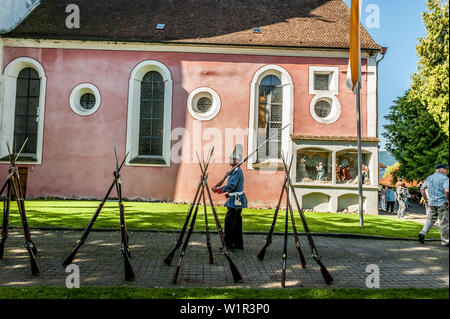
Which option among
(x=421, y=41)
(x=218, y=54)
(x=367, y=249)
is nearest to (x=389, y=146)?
(x=218, y=54)

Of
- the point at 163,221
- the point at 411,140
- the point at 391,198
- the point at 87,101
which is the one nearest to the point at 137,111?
the point at 87,101

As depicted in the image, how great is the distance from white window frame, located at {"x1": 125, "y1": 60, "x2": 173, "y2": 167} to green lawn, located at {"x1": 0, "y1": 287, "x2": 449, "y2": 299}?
12.7 meters

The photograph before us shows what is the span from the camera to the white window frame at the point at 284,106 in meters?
16.9

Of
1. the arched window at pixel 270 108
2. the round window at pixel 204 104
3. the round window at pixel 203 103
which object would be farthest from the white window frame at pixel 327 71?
the round window at pixel 204 104

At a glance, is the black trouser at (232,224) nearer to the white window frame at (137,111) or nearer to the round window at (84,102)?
the white window frame at (137,111)

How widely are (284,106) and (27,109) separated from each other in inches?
536

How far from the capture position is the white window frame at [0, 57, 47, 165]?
17.0 meters

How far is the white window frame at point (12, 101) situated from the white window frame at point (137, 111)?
14.7 ft

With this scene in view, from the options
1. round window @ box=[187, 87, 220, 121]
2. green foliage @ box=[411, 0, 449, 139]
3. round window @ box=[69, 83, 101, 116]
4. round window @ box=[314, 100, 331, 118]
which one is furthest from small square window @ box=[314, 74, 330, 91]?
round window @ box=[69, 83, 101, 116]

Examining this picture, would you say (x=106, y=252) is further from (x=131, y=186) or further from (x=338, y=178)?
(x=338, y=178)

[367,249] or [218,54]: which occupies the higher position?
[218,54]

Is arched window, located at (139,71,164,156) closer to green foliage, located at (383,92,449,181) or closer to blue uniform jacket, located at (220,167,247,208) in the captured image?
blue uniform jacket, located at (220,167,247,208)

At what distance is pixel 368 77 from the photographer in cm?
1709
